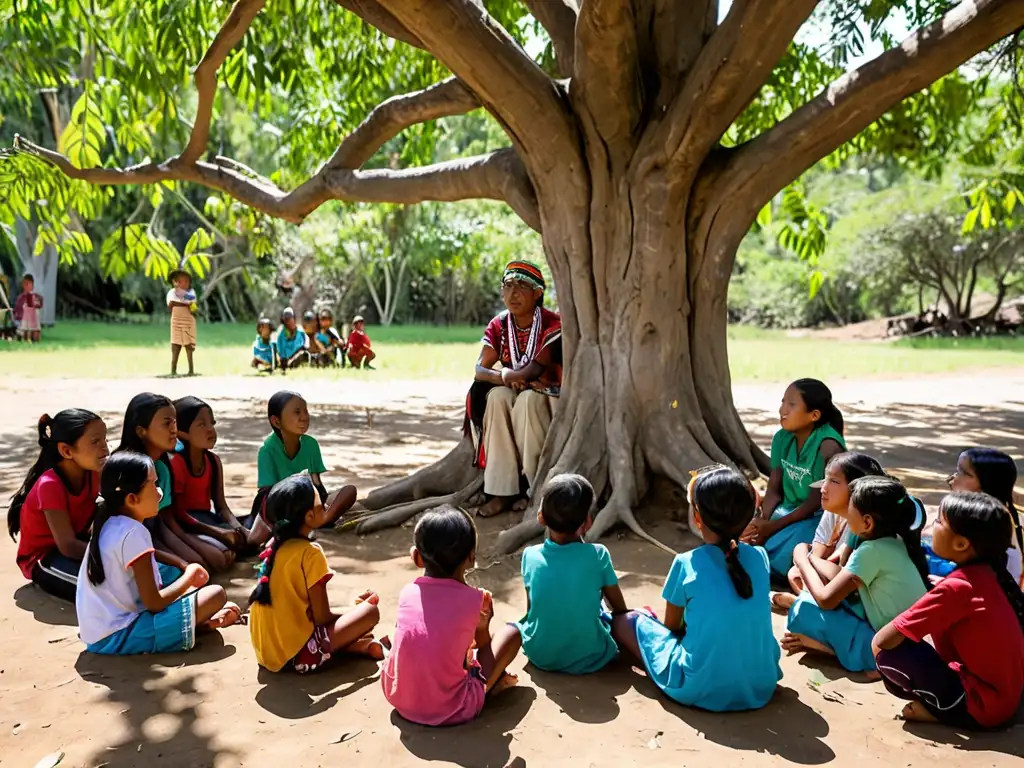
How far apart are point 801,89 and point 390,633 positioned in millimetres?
8309

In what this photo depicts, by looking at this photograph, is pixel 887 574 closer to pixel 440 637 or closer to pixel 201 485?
pixel 440 637

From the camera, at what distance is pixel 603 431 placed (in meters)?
5.30

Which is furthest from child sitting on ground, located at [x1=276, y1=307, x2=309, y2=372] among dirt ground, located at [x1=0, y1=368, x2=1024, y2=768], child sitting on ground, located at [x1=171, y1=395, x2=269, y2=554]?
dirt ground, located at [x1=0, y1=368, x2=1024, y2=768]

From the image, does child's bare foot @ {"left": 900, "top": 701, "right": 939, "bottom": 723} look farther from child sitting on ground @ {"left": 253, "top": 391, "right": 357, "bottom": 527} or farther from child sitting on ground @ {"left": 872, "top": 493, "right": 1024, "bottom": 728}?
child sitting on ground @ {"left": 253, "top": 391, "right": 357, "bottom": 527}

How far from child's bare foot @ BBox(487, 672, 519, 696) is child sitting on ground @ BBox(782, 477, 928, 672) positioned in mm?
1238

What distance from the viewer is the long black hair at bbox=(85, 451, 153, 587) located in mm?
3432

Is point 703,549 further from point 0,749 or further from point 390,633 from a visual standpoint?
point 0,749

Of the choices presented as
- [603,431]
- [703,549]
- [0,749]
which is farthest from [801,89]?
[0,749]

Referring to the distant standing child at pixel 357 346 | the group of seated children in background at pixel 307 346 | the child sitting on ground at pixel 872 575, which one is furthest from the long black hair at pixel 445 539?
the distant standing child at pixel 357 346

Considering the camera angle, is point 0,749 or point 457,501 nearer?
point 0,749

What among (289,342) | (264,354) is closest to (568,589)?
(264,354)

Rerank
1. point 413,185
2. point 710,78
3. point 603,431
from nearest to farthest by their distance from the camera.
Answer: point 710,78
point 603,431
point 413,185

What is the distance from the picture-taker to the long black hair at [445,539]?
9.82 feet

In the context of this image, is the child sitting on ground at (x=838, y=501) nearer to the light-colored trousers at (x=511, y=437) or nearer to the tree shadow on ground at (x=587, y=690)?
the tree shadow on ground at (x=587, y=690)
